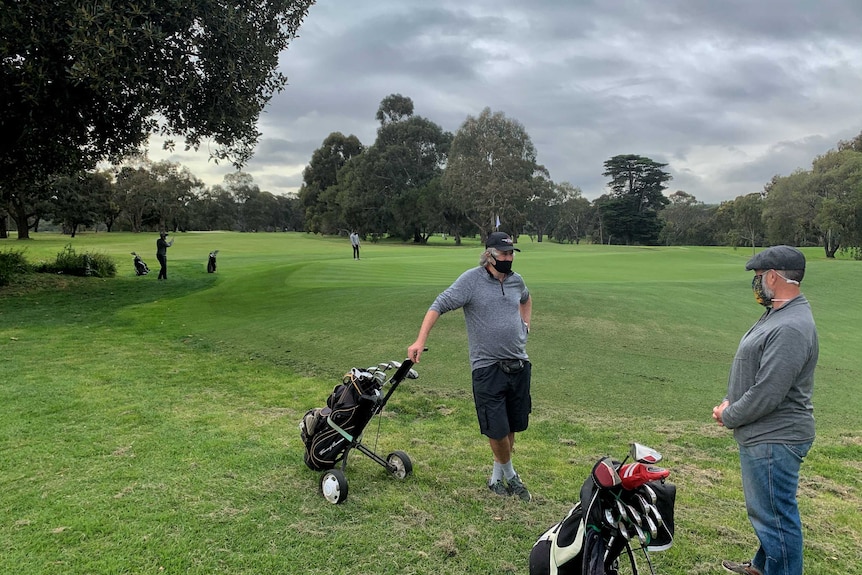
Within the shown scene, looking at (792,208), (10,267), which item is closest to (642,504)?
(10,267)

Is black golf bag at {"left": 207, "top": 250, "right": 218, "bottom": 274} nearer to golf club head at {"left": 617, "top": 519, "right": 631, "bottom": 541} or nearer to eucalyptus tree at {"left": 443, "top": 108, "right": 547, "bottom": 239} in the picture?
golf club head at {"left": 617, "top": 519, "right": 631, "bottom": 541}

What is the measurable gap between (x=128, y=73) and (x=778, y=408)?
44.4ft

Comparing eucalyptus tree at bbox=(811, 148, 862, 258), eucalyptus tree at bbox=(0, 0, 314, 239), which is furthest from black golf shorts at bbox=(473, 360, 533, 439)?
eucalyptus tree at bbox=(811, 148, 862, 258)

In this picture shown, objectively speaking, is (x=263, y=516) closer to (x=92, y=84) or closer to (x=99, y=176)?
(x=92, y=84)

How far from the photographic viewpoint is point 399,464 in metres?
4.55

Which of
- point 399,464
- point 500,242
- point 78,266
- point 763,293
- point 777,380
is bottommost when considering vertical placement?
point 399,464

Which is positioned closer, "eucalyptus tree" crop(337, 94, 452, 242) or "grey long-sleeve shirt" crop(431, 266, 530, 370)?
"grey long-sleeve shirt" crop(431, 266, 530, 370)

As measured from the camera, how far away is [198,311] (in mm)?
14016

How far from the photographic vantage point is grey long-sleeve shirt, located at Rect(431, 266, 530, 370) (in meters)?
4.22

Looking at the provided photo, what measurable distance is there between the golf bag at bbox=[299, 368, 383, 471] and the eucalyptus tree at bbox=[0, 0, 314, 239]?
10447mm

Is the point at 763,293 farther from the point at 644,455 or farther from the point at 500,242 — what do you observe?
the point at 500,242

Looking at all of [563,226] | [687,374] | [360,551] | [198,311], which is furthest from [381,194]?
[360,551]

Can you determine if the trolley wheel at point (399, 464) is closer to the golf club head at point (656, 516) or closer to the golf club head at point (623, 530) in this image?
the golf club head at point (623, 530)

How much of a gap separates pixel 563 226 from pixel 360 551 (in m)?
102
